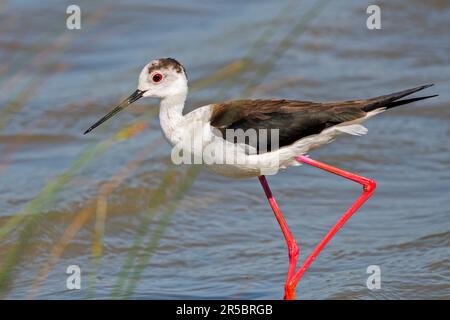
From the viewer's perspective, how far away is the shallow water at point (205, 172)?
20.9ft

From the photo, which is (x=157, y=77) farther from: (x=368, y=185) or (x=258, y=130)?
(x=368, y=185)

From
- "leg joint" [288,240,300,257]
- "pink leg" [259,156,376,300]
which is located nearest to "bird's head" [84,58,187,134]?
"pink leg" [259,156,376,300]

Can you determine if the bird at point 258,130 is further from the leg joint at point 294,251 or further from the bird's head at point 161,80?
the leg joint at point 294,251

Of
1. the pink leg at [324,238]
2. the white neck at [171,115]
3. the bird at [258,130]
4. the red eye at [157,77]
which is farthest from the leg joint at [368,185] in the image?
the red eye at [157,77]

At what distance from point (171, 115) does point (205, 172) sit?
8.62ft

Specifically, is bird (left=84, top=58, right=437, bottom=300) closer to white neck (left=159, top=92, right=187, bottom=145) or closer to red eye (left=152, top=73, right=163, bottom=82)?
white neck (left=159, top=92, right=187, bottom=145)

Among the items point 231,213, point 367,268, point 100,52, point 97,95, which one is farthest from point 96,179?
point 100,52

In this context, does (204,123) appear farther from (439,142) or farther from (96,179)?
(439,142)

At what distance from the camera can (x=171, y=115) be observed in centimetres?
620

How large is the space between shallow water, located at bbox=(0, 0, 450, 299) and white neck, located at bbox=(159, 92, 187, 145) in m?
0.17

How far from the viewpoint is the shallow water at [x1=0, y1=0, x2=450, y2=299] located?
6.38 meters

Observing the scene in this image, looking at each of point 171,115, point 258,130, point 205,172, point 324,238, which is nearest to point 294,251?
point 324,238

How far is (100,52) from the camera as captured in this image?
11742 mm
